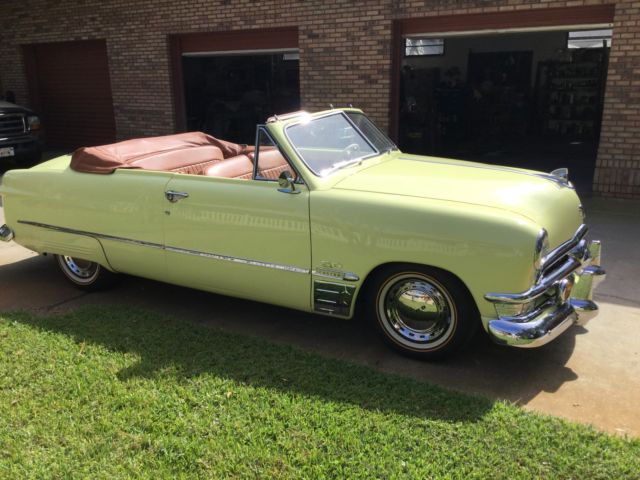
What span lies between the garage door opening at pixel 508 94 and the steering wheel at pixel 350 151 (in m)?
8.47

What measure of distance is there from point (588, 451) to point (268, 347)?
82.8 inches

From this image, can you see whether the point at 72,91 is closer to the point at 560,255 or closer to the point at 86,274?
the point at 86,274

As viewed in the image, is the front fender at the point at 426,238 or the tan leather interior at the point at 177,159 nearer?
the front fender at the point at 426,238

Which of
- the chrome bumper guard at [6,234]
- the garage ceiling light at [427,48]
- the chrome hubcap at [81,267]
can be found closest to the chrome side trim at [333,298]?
the chrome hubcap at [81,267]

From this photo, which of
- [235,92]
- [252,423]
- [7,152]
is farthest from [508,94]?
[252,423]

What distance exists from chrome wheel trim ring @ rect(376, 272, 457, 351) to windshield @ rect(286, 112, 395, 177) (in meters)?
0.96

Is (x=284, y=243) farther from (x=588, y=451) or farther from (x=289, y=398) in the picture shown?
(x=588, y=451)

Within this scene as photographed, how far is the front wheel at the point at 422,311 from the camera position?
3721 mm

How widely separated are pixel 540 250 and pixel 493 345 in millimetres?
1012

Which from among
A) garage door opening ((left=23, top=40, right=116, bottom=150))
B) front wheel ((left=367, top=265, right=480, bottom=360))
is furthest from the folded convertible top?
garage door opening ((left=23, top=40, right=116, bottom=150))

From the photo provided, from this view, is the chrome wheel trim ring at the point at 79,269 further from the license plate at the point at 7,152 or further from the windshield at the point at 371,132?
the license plate at the point at 7,152

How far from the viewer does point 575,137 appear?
Answer: 647 inches

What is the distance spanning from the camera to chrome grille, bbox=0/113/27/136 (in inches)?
443

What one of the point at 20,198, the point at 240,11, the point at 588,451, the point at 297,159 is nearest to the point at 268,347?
the point at 297,159
